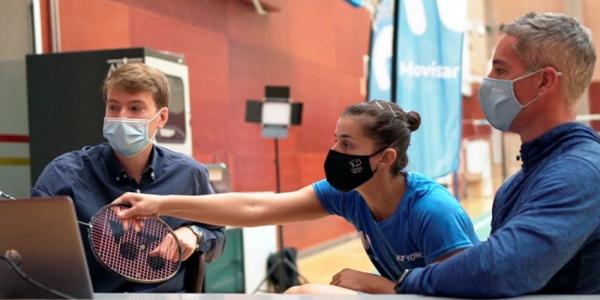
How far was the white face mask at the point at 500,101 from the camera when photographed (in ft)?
5.22

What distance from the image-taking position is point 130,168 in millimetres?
2396

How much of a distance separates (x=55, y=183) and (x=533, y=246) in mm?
1586

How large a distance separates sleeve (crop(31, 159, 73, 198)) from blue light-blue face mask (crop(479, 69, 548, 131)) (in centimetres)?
135

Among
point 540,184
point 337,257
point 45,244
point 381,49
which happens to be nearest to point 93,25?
point 381,49

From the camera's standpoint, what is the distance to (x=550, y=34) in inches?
58.9

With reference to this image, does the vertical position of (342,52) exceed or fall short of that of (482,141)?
it exceeds it

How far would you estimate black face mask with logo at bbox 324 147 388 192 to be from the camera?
1949 millimetres

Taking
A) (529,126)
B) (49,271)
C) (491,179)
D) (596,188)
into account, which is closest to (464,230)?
(529,126)

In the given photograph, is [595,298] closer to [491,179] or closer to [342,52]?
[491,179]

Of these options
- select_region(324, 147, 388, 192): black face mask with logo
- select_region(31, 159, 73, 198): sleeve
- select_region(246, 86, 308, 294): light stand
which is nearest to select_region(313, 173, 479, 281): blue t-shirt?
select_region(324, 147, 388, 192): black face mask with logo

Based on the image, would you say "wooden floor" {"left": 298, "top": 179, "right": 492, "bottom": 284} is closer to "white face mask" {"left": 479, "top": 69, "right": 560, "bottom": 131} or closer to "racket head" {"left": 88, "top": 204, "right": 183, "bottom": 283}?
"racket head" {"left": 88, "top": 204, "right": 183, "bottom": 283}

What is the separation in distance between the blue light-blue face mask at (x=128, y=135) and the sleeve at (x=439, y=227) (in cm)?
103

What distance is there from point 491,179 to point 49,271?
24.0 ft

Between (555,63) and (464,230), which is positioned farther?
(464,230)
